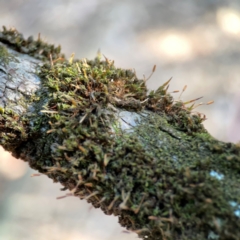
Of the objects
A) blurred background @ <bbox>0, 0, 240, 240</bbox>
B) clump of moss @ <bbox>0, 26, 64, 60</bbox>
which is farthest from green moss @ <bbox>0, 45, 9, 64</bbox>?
blurred background @ <bbox>0, 0, 240, 240</bbox>

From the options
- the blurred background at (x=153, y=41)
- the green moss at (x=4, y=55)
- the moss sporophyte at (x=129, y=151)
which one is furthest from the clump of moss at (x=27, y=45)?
the blurred background at (x=153, y=41)

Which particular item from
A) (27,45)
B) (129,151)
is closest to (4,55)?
(27,45)

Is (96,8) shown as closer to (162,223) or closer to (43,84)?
(43,84)

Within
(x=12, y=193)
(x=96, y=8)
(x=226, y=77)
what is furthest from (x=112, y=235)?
(x=96, y=8)

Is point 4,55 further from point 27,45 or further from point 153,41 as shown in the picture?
point 153,41

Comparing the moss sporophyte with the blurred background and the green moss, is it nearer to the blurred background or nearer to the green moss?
the green moss
